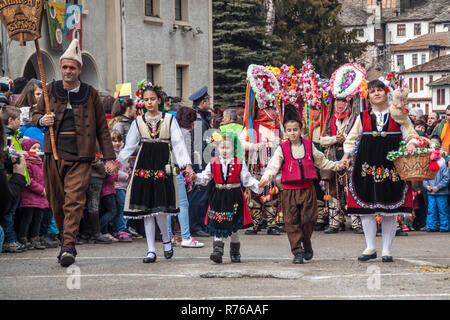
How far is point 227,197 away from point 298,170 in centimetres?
87

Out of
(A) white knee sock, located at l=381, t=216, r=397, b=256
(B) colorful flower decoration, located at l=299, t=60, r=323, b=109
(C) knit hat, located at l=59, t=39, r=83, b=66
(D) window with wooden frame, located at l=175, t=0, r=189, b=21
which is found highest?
(D) window with wooden frame, located at l=175, t=0, r=189, b=21

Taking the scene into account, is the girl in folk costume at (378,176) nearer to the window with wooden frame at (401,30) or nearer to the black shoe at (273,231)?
the black shoe at (273,231)

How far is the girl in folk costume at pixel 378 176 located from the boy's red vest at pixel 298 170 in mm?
447

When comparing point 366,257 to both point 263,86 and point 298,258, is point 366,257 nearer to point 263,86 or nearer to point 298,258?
point 298,258

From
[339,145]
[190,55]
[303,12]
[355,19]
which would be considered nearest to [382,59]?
[355,19]

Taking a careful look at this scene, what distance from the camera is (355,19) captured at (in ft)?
452

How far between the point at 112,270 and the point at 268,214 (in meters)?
5.32

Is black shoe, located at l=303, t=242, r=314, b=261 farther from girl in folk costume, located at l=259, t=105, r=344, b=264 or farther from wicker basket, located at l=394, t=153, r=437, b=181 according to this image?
wicker basket, located at l=394, t=153, r=437, b=181

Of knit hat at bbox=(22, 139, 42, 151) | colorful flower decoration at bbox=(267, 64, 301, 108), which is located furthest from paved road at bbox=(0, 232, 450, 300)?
colorful flower decoration at bbox=(267, 64, 301, 108)

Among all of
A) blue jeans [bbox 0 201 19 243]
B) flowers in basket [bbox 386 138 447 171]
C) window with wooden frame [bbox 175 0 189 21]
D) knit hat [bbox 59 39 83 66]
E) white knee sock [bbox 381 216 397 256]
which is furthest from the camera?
window with wooden frame [bbox 175 0 189 21]

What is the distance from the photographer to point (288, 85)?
15430 mm

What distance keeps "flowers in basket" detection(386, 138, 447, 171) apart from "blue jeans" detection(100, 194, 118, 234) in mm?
4501

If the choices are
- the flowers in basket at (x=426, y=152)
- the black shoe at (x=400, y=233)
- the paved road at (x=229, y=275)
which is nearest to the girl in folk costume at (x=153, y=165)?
the paved road at (x=229, y=275)

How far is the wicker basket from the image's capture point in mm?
10469
